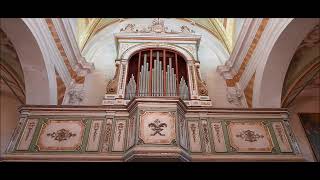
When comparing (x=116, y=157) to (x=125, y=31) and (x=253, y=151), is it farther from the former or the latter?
(x=125, y=31)

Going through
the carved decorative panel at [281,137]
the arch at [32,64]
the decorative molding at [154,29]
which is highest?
the decorative molding at [154,29]

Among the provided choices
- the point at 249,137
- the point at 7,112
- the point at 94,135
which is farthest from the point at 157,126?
the point at 7,112

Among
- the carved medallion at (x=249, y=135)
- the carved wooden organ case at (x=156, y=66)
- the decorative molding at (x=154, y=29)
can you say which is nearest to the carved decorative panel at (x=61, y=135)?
the carved wooden organ case at (x=156, y=66)

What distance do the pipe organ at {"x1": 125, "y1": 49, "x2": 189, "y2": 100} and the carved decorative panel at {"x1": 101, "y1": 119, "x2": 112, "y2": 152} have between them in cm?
169

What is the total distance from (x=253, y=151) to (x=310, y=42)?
10.7 ft

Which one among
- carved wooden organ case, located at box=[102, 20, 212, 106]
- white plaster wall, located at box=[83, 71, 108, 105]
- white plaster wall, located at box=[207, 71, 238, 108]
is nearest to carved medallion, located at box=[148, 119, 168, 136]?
carved wooden organ case, located at box=[102, 20, 212, 106]

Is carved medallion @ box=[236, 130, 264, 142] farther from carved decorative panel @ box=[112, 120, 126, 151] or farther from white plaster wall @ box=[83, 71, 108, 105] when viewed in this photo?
white plaster wall @ box=[83, 71, 108, 105]

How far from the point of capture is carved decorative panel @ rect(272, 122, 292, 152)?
5980mm

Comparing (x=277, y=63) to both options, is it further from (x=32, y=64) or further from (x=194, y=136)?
(x=32, y=64)

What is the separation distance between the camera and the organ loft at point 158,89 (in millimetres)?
5855

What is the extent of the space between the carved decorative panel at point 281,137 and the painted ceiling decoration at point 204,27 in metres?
3.99

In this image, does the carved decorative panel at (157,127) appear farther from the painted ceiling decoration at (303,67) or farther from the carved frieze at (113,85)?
the painted ceiling decoration at (303,67)

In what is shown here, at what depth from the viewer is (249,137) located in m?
6.15
